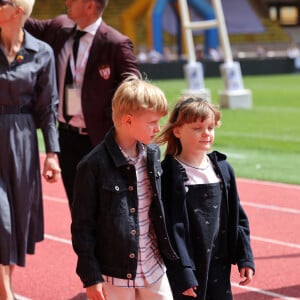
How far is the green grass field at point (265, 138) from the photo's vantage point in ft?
39.7

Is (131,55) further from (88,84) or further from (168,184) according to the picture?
(168,184)

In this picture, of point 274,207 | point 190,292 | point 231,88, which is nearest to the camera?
point 190,292

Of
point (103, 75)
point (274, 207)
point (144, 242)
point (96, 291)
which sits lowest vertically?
point (274, 207)

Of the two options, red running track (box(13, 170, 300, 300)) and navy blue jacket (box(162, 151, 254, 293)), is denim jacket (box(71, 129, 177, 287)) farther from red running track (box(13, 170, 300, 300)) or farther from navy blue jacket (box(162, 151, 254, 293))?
red running track (box(13, 170, 300, 300))

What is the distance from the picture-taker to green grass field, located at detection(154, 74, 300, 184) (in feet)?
39.7

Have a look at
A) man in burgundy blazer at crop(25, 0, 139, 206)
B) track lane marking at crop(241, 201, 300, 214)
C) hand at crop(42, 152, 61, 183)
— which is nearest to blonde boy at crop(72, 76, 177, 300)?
hand at crop(42, 152, 61, 183)

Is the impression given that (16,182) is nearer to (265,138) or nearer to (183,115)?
(183,115)

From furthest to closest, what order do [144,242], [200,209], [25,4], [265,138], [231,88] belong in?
[231,88], [265,138], [25,4], [200,209], [144,242]

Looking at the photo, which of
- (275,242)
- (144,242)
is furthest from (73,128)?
(275,242)

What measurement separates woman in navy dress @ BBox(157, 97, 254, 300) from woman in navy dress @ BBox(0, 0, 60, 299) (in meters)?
1.39

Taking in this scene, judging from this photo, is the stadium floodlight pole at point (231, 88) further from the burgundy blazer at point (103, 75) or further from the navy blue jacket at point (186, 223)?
the navy blue jacket at point (186, 223)

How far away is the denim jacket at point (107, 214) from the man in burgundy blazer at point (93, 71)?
1.90 metres

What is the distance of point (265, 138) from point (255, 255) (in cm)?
901

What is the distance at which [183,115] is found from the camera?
4.05 m
